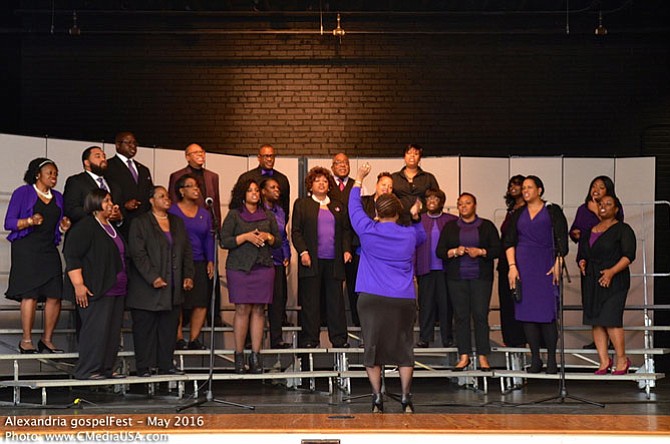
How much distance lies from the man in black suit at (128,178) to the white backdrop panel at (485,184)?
10.5 ft

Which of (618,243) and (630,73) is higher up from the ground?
(630,73)

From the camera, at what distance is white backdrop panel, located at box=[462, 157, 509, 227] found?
9719 millimetres

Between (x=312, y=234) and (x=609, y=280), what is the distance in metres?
2.26

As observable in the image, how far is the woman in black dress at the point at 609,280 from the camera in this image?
754cm

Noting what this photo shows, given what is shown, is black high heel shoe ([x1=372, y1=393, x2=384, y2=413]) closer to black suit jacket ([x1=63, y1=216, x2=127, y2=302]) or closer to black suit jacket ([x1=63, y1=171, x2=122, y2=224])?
black suit jacket ([x1=63, y1=216, x2=127, y2=302])

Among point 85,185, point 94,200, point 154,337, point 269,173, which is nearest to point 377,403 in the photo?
point 154,337

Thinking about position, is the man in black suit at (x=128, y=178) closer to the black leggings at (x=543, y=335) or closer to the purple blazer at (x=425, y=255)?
the purple blazer at (x=425, y=255)

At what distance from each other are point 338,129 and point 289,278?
2114 millimetres

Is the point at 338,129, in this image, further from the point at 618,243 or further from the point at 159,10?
the point at 618,243

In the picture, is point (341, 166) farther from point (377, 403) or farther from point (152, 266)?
point (377, 403)

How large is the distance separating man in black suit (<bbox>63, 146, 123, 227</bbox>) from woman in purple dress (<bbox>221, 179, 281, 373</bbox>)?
86cm

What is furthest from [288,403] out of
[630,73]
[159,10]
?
[630,73]

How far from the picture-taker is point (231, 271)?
746 cm

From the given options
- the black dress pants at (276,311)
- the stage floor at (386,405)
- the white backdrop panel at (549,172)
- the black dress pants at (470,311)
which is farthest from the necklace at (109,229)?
the white backdrop panel at (549,172)
